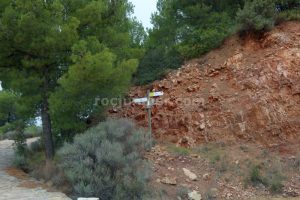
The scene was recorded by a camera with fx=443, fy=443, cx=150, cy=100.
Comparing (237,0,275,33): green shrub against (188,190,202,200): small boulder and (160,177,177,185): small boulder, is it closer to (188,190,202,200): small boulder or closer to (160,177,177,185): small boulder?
(160,177,177,185): small boulder

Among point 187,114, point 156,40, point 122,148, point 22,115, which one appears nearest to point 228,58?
point 187,114

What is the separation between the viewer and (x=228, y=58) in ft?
50.2

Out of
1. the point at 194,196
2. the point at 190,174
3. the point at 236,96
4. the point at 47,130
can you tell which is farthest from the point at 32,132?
the point at 194,196

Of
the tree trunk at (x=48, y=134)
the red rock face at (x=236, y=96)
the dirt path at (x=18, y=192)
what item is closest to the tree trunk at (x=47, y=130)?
the tree trunk at (x=48, y=134)

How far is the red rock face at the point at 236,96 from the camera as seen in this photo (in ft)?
44.4

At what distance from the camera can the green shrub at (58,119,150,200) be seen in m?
10.6

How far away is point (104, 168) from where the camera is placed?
10.8 metres

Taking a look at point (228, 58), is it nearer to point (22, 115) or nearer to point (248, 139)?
point (248, 139)


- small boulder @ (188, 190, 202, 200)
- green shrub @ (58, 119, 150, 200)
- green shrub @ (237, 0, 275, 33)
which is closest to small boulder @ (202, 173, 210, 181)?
small boulder @ (188, 190, 202, 200)

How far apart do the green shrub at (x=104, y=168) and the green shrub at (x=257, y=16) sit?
21.4 ft

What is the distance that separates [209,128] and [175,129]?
108 centimetres

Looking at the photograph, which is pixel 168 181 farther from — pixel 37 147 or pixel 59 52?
pixel 37 147

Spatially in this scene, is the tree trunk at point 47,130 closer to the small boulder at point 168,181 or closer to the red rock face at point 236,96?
the red rock face at point 236,96

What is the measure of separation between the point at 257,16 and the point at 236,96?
3.04 m
